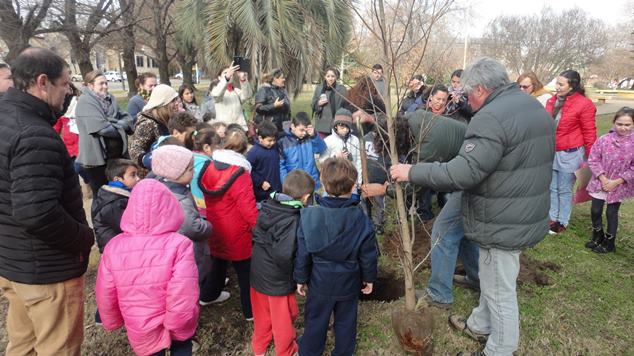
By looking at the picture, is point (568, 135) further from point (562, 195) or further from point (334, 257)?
point (334, 257)

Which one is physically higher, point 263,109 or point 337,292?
point 263,109

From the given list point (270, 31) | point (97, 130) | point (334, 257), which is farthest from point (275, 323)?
point (270, 31)

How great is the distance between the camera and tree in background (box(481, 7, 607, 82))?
2622cm

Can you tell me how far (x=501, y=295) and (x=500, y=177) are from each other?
752mm

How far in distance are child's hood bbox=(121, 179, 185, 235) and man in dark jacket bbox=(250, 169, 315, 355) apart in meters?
0.60

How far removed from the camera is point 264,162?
4062 mm

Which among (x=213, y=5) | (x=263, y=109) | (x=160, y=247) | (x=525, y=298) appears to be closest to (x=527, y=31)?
(x=213, y=5)

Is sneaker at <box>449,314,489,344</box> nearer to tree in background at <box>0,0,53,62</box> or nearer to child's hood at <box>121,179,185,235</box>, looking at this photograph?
child's hood at <box>121,179,185,235</box>

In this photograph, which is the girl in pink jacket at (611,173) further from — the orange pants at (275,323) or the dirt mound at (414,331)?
the orange pants at (275,323)

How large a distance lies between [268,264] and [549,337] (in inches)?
83.3

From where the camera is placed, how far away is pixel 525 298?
3.36 meters

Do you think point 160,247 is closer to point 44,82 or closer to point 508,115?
point 44,82

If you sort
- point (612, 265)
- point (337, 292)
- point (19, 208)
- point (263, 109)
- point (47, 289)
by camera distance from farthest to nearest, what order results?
point (263, 109) → point (612, 265) → point (337, 292) → point (47, 289) → point (19, 208)

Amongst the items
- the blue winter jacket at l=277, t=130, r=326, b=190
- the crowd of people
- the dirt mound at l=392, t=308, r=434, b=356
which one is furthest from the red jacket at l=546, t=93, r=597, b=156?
the dirt mound at l=392, t=308, r=434, b=356
